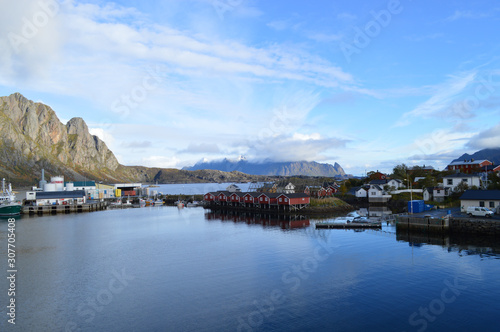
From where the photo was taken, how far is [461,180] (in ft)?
211

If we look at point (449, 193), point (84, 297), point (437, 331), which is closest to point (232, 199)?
point (449, 193)

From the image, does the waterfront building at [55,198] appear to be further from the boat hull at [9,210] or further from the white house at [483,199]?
the white house at [483,199]

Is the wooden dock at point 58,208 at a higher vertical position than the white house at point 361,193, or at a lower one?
lower

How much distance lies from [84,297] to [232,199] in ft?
204

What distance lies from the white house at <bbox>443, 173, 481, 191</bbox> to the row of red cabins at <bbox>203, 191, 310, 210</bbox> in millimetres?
28989

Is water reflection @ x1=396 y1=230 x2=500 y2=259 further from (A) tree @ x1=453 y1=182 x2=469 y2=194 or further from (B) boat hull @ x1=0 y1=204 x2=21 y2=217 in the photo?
(B) boat hull @ x1=0 y1=204 x2=21 y2=217

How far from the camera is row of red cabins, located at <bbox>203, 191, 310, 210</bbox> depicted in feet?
227

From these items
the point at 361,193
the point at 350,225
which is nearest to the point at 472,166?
the point at 361,193

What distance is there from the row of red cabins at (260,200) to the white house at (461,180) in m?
29.0

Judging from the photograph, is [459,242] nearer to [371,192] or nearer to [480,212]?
[480,212]

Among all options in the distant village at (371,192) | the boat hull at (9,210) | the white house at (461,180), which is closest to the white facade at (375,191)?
the distant village at (371,192)

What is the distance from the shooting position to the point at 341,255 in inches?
1236

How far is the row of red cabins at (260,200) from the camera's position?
227 ft

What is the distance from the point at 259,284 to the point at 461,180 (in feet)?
193
